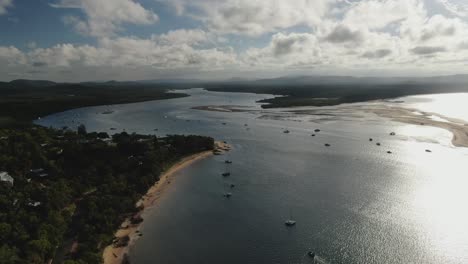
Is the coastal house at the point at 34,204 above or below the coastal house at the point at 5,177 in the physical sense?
below

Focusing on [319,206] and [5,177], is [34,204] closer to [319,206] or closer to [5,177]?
[5,177]

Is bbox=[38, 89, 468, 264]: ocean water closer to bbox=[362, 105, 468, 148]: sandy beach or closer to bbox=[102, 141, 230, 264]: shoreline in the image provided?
bbox=[102, 141, 230, 264]: shoreline

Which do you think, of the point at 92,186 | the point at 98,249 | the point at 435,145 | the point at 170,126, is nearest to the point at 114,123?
the point at 170,126

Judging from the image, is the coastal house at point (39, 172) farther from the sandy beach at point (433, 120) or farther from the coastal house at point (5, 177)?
the sandy beach at point (433, 120)

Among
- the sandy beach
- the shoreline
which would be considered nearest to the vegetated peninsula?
the shoreline

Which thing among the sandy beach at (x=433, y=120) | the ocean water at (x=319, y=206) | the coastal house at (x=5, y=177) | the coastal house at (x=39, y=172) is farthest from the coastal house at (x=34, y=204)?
the sandy beach at (x=433, y=120)

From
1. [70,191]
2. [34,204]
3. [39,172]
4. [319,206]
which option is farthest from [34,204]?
[319,206]
